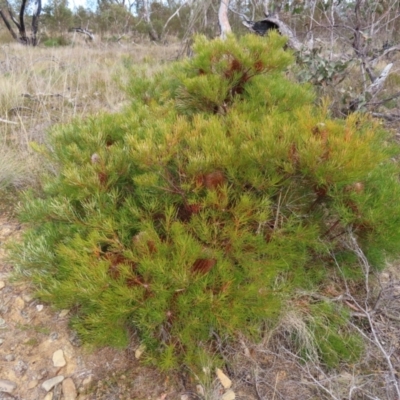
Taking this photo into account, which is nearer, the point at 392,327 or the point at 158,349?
the point at 158,349

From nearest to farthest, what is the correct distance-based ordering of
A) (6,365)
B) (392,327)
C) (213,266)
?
(213,266) → (6,365) → (392,327)

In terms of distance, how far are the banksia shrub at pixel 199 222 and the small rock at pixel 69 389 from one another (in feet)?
0.54

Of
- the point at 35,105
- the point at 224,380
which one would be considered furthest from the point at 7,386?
the point at 35,105

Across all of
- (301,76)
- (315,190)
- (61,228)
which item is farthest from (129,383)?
(301,76)

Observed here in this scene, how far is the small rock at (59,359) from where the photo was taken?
51.0 inches

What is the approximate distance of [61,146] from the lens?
1.53 m

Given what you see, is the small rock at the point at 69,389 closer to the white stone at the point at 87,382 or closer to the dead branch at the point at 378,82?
the white stone at the point at 87,382

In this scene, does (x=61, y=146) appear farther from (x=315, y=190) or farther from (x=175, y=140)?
(x=315, y=190)

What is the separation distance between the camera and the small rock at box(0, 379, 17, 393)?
3.98 feet

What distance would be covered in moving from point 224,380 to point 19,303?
0.93 metres

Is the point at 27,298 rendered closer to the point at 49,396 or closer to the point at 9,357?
the point at 9,357

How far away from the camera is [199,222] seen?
48.0 inches

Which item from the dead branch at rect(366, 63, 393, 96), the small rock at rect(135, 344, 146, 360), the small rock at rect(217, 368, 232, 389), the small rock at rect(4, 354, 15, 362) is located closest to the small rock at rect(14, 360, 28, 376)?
the small rock at rect(4, 354, 15, 362)

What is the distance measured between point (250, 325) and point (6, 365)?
0.92 meters
